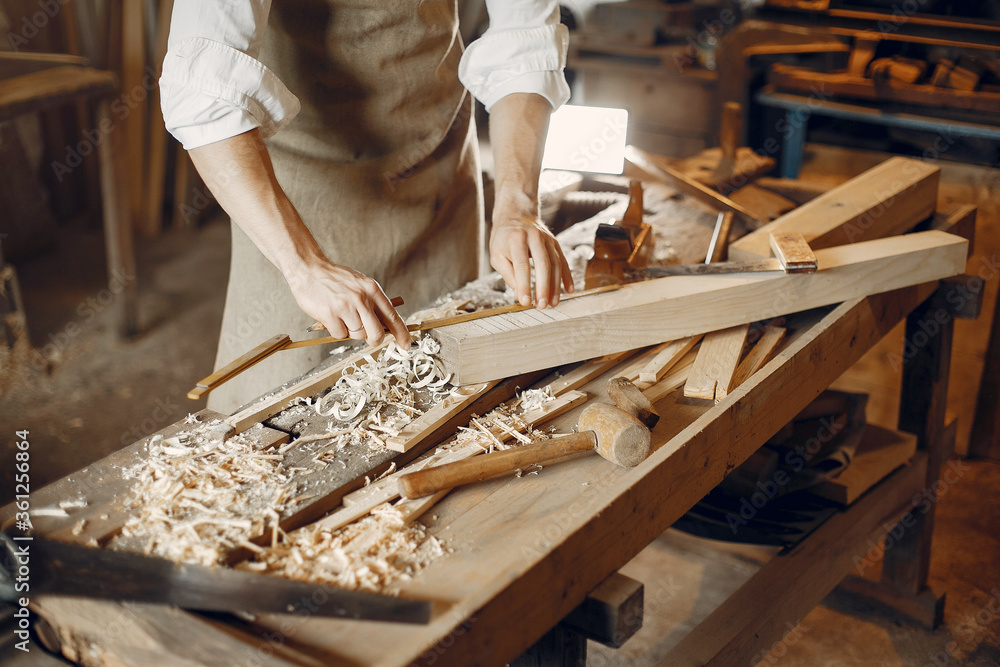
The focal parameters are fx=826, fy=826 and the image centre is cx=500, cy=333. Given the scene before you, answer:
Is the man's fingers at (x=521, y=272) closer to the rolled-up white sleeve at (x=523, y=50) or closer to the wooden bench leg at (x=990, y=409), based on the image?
the rolled-up white sleeve at (x=523, y=50)

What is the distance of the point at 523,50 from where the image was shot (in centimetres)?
188

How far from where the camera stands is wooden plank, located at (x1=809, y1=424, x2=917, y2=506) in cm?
222

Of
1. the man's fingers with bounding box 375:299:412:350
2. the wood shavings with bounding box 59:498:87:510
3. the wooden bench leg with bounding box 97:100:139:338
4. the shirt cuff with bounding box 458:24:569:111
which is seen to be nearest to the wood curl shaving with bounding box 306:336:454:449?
the man's fingers with bounding box 375:299:412:350

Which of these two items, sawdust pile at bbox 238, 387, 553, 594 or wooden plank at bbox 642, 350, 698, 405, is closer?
sawdust pile at bbox 238, 387, 553, 594

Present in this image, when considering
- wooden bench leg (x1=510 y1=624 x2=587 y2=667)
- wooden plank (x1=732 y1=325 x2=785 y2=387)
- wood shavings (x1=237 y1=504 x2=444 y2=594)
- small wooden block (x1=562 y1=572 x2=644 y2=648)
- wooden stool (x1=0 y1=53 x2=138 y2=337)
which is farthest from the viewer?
wooden stool (x1=0 y1=53 x2=138 y2=337)

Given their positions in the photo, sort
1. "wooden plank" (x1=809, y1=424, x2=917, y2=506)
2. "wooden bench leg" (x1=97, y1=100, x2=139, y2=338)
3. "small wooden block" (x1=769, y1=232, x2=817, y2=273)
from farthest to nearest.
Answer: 1. "wooden bench leg" (x1=97, y1=100, x2=139, y2=338)
2. "wooden plank" (x1=809, y1=424, x2=917, y2=506)
3. "small wooden block" (x1=769, y1=232, x2=817, y2=273)

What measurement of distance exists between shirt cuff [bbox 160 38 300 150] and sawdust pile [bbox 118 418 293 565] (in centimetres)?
52

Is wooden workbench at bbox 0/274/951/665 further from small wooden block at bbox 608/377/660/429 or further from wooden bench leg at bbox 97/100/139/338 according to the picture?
wooden bench leg at bbox 97/100/139/338

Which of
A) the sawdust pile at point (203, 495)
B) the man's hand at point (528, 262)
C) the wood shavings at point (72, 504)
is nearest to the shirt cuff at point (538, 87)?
the man's hand at point (528, 262)

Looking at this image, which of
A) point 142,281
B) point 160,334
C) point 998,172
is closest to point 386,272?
point 998,172

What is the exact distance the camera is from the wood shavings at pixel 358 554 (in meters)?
1.07

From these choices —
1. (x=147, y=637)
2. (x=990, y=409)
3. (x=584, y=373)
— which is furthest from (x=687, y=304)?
(x=990, y=409)

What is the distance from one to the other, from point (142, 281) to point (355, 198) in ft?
11.9

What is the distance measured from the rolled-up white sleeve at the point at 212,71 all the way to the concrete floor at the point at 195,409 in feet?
5.27
